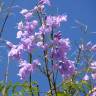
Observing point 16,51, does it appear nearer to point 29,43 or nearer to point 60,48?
point 29,43

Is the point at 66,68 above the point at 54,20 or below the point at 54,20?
below

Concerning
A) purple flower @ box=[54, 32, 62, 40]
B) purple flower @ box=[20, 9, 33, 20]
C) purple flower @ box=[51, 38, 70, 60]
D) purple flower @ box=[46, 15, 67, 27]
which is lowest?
purple flower @ box=[51, 38, 70, 60]

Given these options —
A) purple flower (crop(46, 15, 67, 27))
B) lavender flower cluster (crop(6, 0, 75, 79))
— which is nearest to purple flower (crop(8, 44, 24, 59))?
lavender flower cluster (crop(6, 0, 75, 79))

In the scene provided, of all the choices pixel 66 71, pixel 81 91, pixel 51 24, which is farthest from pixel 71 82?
pixel 51 24

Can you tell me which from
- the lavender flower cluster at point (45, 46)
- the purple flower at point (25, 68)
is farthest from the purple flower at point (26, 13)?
the purple flower at point (25, 68)

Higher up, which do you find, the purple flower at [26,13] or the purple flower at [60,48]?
the purple flower at [26,13]

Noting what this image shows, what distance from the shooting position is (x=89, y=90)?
1733 millimetres

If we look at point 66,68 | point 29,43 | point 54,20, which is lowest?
point 66,68

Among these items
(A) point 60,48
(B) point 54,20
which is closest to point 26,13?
(B) point 54,20

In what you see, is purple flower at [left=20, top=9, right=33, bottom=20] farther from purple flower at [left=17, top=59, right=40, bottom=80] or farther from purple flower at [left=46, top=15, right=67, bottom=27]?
purple flower at [left=17, top=59, right=40, bottom=80]

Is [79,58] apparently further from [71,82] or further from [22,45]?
[22,45]

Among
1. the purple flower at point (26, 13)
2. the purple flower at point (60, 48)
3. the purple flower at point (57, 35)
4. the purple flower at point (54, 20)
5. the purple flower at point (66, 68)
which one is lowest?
the purple flower at point (66, 68)

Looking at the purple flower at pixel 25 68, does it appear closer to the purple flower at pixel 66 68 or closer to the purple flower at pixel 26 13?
the purple flower at pixel 66 68

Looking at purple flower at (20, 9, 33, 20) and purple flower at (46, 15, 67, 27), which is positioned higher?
purple flower at (20, 9, 33, 20)
